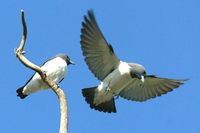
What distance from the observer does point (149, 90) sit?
16.6 metres

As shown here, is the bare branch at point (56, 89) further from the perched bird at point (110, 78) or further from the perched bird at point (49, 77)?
the perched bird at point (110, 78)

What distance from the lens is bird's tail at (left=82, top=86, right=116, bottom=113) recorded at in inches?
613

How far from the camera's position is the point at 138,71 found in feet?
50.6

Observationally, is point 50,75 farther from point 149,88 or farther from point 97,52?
point 149,88

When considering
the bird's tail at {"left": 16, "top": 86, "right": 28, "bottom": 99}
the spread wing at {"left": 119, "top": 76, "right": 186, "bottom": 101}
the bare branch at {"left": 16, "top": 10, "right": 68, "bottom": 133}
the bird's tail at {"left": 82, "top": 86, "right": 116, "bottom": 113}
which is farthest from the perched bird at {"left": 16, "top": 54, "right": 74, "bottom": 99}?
the bare branch at {"left": 16, "top": 10, "right": 68, "bottom": 133}

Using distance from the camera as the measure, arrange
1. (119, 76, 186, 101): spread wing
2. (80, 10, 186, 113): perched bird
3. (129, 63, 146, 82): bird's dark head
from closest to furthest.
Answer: (80, 10, 186, 113): perched bird, (129, 63, 146, 82): bird's dark head, (119, 76, 186, 101): spread wing

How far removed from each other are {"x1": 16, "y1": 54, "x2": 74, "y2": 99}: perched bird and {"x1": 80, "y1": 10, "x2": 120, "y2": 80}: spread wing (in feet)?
1.98

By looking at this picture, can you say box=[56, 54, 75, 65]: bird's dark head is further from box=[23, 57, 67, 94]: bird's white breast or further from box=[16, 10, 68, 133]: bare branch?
box=[16, 10, 68, 133]: bare branch

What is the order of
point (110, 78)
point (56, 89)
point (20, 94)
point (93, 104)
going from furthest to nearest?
point (93, 104) < point (110, 78) < point (20, 94) < point (56, 89)

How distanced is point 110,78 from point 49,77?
140 centimetres

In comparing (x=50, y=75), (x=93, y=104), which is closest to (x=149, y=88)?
(x=93, y=104)

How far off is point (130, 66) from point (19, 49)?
562 centimetres

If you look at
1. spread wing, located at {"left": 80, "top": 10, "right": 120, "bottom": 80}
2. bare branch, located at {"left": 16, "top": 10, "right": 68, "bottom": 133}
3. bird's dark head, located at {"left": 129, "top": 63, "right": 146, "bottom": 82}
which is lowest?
bare branch, located at {"left": 16, "top": 10, "right": 68, "bottom": 133}

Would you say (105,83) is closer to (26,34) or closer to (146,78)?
(146,78)
